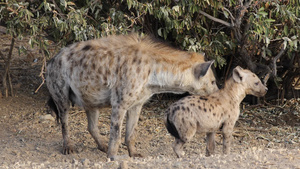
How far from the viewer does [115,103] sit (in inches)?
217

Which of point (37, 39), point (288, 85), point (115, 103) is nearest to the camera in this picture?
point (115, 103)

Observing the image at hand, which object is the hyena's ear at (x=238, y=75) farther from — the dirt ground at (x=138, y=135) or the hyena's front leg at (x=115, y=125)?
the hyena's front leg at (x=115, y=125)

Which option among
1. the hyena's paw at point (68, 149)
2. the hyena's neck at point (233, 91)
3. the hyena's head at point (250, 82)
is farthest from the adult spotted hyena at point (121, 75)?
the hyena's paw at point (68, 149)

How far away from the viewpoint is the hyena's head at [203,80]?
17.8 ft

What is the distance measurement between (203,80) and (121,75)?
894 mm

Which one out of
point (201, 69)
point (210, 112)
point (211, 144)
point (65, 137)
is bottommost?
point (65, 137)

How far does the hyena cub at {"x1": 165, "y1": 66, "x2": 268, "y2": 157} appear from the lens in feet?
16.8

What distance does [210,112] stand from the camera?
17.1 feet

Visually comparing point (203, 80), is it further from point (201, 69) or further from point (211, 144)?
point (211, 144)

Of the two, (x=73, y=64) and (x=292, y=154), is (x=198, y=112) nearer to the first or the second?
(x=292, y=154)

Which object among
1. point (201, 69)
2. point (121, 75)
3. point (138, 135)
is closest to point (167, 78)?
point (201, 69)

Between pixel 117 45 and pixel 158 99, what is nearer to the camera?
pixel 117 45

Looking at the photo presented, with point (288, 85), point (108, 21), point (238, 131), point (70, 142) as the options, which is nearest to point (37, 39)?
point (108, 21)

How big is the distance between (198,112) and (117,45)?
50.7 inches
